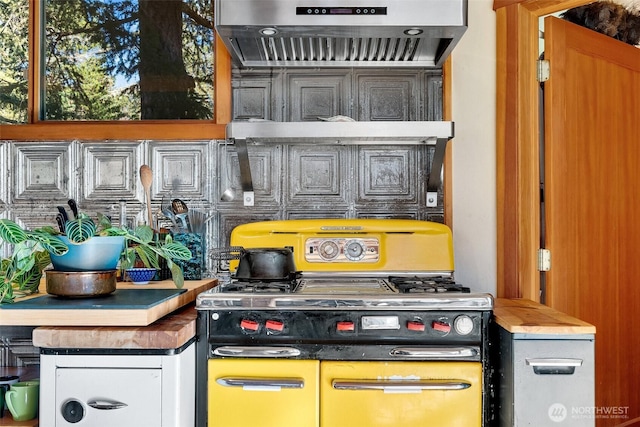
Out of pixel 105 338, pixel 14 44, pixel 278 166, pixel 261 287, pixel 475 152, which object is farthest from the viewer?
pixel 14 44

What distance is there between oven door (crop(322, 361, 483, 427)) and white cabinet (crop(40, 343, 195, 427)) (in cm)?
48

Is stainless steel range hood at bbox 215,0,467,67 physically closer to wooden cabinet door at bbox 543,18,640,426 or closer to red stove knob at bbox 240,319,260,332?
wooden cabinet door at bbox 543,18,640,426

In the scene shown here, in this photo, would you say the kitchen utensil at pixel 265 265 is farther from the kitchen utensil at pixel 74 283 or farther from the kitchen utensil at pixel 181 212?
the kitchen utensil at pixel 74 283

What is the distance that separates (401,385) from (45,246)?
1.13m

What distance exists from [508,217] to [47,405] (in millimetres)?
1825

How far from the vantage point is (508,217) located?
2.18 metres

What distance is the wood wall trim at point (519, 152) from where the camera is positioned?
2.15 meters

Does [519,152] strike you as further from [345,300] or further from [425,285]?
[345,300]

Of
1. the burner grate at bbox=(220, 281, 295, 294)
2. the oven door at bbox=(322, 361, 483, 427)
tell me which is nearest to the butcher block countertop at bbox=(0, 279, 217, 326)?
the burner grate at bbox=(220, 281, 295, 294)

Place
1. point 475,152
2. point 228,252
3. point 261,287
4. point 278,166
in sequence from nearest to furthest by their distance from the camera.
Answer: point 261,287 < point 228,252 < point 475,152 < point 278,166

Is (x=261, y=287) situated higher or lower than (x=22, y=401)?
higher

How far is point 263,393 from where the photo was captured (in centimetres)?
157

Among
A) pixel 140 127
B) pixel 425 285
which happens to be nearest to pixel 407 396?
pixel 425 285

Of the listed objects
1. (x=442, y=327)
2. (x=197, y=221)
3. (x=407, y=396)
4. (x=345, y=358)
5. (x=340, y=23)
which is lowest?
(x=407, y=396)
